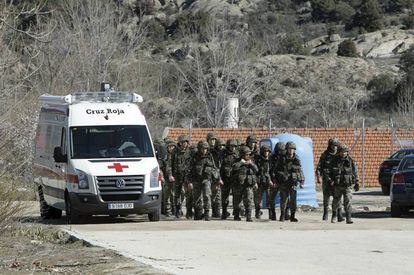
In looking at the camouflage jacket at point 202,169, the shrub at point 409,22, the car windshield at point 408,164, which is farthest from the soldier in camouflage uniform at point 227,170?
the shrub at point 409,22

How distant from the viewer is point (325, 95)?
72812 mm

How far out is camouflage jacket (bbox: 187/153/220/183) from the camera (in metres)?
22.8

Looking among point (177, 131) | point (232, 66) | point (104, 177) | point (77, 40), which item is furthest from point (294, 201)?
point (232, 66)

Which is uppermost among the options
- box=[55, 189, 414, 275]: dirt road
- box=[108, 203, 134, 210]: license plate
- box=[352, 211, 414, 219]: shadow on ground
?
box=[108, 203, 134, 210]: license plate

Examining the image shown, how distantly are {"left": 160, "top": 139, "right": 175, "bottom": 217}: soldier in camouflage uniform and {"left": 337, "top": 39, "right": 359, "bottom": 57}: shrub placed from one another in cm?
6438

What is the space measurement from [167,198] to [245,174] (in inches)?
115

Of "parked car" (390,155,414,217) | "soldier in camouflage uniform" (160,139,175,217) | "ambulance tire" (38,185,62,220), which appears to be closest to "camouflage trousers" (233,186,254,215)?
"soldier in camouflage uniform" (160,139,175,217)

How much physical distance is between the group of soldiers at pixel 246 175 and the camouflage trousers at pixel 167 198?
0.39 meters

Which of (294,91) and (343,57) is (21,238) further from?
(343,57)

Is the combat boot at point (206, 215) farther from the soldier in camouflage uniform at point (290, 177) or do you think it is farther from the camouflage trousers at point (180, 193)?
the soldier in camouflage uniform at point (290, 177)

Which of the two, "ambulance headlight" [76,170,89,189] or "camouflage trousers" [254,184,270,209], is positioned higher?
"ambulance headlight" [76,170,89,189]

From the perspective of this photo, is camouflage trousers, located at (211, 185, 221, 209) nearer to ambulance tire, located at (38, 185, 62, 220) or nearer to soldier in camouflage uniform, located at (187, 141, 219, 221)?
soldier in camouflage uniform, located at (187, 141, 219, 221)

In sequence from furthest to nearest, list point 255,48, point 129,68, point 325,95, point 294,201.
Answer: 1. point 325,95
2. point 255,48
3. point 129,68
4. point 294,201

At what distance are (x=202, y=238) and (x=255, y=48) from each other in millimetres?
49072
